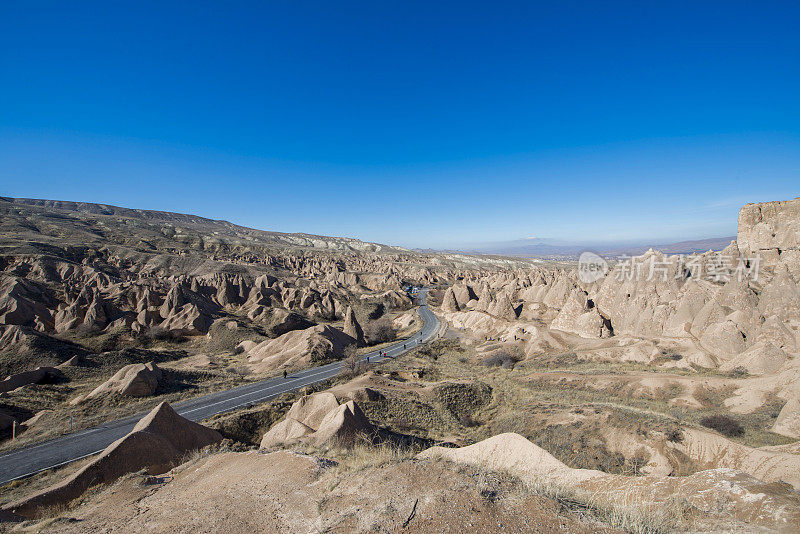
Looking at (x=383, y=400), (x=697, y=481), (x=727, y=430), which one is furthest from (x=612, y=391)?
(x=697, y=481)

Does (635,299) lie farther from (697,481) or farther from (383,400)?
(697,481)

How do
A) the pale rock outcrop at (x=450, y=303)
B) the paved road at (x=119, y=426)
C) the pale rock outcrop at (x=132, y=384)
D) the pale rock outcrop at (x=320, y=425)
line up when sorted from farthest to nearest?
1. the pale rock outcrop at (x=450, y=303)
2. the pale rock outcrop at (x=132, y=384)
3. the paved road at (x=119, y=426)
4. the pale rock outcrop at (x=320, y=425)

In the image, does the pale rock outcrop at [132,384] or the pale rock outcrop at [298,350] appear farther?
the pale rock outcrop at [298,350]

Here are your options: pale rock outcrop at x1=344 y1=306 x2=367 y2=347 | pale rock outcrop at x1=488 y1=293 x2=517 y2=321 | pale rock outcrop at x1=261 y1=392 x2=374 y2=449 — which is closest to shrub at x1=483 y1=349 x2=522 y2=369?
pale rock outcrop at x1=488 y1=293 x2=517 y2=321

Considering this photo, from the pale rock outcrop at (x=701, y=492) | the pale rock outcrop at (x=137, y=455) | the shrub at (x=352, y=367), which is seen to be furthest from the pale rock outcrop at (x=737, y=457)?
the shrub at (x=352, y=367)

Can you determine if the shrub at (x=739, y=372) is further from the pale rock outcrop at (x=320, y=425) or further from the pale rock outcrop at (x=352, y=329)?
the pale rock outcrop at (x=352, y=329)
